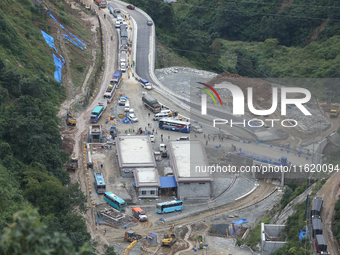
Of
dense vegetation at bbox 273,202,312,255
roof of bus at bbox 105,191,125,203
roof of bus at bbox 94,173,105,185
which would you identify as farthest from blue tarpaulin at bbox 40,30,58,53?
dense vegetation at bbox 273,202,312,255

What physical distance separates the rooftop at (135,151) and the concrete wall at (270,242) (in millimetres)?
16674

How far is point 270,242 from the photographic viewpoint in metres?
37.2

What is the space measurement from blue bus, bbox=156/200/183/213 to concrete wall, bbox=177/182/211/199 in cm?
226

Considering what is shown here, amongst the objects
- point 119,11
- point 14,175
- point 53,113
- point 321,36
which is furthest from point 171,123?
point 321,36

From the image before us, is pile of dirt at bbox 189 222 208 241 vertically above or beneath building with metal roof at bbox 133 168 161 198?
beneath

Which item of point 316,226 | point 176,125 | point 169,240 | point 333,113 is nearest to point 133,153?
point 176,125

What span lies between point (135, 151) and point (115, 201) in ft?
28.7

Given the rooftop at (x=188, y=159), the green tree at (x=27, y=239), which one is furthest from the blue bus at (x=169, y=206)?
the green tree at (x=27, y=239)

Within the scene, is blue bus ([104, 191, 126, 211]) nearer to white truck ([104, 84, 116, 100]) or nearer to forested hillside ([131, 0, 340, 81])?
white truck ([104, 84, 116, 100])

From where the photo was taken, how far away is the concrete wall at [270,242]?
122 feet

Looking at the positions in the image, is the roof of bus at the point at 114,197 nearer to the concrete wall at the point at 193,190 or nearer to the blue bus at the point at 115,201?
the blue bus at the point at 115,201

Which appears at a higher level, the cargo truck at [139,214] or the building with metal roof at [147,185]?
the building with metal roof at [147,185]

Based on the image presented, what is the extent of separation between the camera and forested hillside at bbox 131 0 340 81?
9575 centimetres

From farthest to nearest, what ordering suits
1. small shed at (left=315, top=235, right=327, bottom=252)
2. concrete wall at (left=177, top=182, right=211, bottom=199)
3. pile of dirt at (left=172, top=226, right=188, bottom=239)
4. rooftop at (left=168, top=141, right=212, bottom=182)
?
rooftop at (left=168, top=141, right=212, bottom=182) < concrete wall at (left=177, top=182, right=211, bottom=199) < pile of dirt at (left=172, top=226, right=188, bottom=239) < small shed at (left=315, top=235, right=327, bottom=252)
